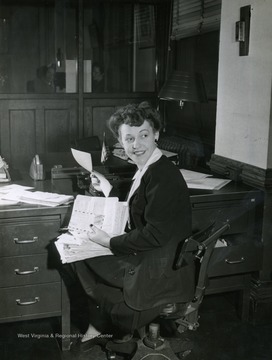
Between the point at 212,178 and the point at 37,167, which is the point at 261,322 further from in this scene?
the point at 37,167

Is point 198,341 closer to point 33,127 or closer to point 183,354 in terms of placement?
point 183,354

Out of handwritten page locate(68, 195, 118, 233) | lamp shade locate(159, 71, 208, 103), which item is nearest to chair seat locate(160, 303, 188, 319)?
handwritten page locate(68, 195, 118, 233)

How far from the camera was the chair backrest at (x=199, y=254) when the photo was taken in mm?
1942

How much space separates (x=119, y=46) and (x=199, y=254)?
526 cm

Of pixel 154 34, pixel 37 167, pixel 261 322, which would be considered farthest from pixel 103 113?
pixel 261 322

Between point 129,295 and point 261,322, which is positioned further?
point 261,322

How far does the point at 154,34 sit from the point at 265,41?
12.7 feet

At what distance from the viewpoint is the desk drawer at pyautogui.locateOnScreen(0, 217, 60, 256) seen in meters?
2.49

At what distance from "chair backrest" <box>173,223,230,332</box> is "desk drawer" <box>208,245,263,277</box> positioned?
22.5 inches

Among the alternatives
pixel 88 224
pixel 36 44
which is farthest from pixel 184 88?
pixel 36 44

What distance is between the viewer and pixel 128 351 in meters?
2.52

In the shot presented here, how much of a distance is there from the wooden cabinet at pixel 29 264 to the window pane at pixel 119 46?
396 centimetres

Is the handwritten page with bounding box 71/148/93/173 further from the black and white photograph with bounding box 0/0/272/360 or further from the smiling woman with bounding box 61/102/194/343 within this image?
the smiling woman with bounding box 61/102/194/343

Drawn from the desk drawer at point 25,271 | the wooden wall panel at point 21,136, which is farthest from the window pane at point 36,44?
the desk drawer at point 25,271
